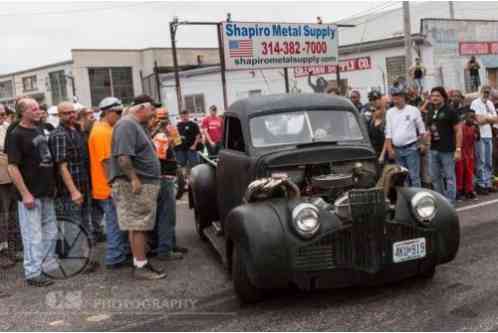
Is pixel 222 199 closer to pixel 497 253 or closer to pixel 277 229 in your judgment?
pixel 277 229

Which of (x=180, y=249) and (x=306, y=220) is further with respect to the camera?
(x=180, y=249)

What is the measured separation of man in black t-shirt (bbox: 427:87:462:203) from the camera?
27.6ft

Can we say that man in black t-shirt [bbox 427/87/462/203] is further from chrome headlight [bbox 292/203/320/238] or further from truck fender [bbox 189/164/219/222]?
chrome headlight [bbox 292/203/320/238]

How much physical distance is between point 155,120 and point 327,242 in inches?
131

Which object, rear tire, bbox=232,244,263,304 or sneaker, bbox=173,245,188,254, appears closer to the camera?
rear tire, bbox=232,244,263,304

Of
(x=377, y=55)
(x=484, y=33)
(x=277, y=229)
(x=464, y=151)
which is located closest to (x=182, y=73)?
(x=377, y=55)

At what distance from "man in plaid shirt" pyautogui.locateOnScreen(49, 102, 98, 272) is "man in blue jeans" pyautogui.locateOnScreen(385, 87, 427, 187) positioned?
14.2 feet

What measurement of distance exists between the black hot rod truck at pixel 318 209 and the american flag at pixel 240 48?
7766mm

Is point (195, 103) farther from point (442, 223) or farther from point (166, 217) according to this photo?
point (442, 223)

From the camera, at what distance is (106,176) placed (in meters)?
6.30

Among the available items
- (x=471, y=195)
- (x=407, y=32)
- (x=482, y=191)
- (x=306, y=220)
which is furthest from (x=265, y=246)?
(x=407, y=32)

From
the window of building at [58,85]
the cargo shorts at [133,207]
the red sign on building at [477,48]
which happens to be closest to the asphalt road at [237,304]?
the cargo shorts at [133,207]

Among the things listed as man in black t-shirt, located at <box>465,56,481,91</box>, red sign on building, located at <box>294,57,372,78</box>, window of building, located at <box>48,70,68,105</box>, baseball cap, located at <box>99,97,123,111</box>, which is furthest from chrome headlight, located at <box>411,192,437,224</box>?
window of building, located at <box>48,70,68,105</box>

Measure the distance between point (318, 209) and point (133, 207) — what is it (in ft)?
7.03
